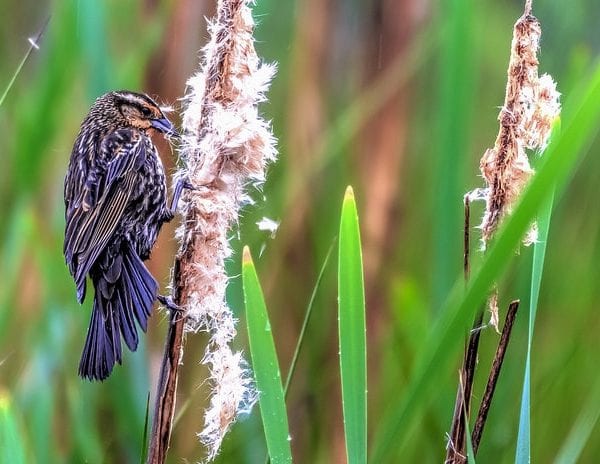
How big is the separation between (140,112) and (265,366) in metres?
0.64

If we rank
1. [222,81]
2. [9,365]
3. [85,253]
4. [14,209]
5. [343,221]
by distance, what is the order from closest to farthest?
[343,221], [222,81], [85,253], [14,209], [9,365]

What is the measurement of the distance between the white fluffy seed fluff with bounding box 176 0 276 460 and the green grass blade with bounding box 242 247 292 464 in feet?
0.40

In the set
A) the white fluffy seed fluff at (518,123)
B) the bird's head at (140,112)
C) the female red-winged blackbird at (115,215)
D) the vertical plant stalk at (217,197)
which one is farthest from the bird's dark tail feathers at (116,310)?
the white fluffy seed fluff at (518,123)

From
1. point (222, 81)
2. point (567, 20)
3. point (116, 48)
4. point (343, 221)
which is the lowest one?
point (343, 221)

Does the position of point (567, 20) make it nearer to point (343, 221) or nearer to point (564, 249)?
point (564, 249)

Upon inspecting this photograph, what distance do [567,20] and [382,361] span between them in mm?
733

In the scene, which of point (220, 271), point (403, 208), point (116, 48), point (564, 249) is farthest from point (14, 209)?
point (564, 249)

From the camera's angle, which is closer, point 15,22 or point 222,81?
point 222,81

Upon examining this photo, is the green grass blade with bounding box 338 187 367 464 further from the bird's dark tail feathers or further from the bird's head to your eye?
the bird's head

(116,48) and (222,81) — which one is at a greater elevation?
(116,48)

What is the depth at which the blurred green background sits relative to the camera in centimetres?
132

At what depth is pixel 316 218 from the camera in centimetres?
163

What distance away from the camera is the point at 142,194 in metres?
1.31

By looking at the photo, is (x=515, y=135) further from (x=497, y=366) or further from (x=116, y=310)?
(x=116, y=310)
